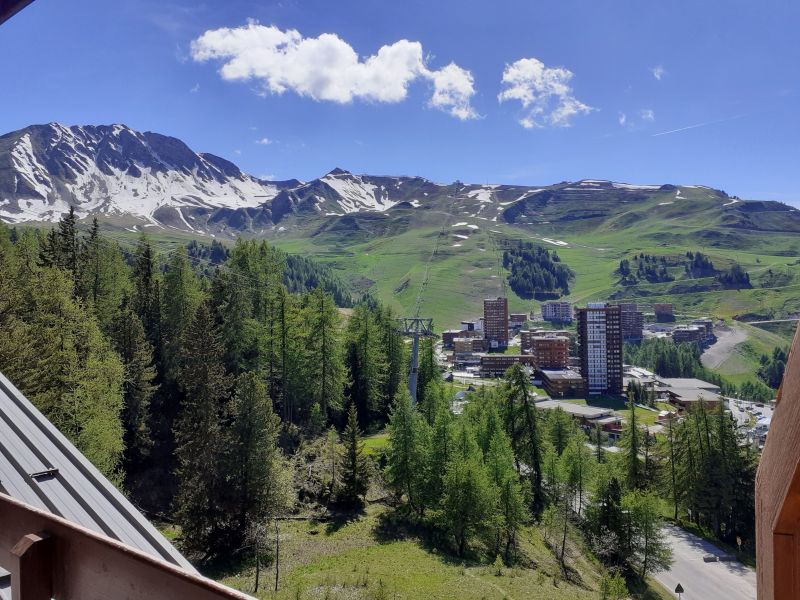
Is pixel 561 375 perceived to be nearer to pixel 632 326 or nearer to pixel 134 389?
pixel 632 326

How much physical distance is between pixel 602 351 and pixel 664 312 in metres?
92.6

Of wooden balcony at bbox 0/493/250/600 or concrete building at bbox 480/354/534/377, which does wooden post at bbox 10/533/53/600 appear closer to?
wooden balcony at bbox 0/493/250/600

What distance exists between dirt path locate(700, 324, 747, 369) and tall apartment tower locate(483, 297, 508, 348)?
183 ft

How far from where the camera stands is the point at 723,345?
156 m

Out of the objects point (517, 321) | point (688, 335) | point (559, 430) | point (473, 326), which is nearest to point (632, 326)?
point (688, 335)

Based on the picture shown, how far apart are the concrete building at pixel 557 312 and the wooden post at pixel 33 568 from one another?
651 feet

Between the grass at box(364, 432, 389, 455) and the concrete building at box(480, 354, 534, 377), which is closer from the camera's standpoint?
the grass at box(364, 432, 389, 455)

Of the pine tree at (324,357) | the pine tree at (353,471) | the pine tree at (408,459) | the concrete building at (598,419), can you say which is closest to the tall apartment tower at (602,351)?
the concrete building at (598,419)

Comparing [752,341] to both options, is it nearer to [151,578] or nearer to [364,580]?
[364,580]

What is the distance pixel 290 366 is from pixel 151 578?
35316mm

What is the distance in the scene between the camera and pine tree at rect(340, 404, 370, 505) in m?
28.5

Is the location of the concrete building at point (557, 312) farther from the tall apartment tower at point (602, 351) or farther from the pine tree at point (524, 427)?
the pine tree at point (524, 427)

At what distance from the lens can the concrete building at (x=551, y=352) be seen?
126 metres

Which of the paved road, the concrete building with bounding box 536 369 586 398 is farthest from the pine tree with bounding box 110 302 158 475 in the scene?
the concrete building with bounding box 536 369 586 398
